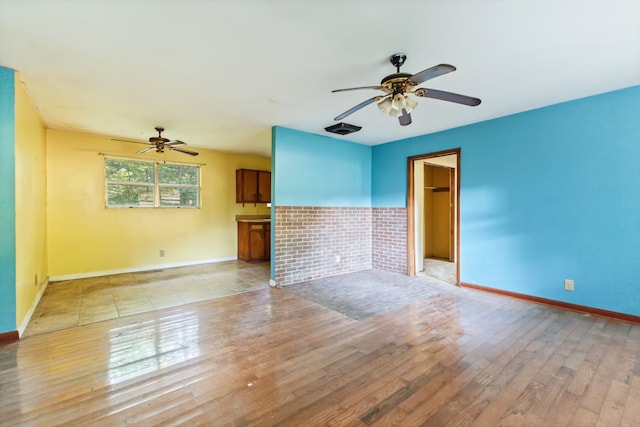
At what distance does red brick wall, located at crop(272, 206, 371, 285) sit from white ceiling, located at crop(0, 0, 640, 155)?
1821mm

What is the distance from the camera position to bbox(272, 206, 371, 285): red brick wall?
4654 mm

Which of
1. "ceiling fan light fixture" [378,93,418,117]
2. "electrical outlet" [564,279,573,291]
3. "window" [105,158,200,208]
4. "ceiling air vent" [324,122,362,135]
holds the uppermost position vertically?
"ceiling air vent" [324,122,362,135]

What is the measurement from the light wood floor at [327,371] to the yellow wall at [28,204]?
724 millimetres

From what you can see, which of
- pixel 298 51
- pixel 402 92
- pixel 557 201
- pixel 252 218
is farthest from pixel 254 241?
pixel 557 201

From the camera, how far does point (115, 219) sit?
5.41m

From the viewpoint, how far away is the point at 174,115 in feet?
13.3

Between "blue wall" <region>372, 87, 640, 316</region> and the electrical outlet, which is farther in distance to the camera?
the electrical outlet

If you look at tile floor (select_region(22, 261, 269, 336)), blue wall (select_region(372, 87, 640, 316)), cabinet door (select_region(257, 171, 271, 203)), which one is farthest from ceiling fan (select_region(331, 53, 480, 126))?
cabinet door (select_region(257, 171, 271, 203))

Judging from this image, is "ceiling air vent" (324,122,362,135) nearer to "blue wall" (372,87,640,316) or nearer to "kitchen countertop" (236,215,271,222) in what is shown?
"blue wall" (372,87,640,316)

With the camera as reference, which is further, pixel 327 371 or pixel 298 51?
pixel 298 51

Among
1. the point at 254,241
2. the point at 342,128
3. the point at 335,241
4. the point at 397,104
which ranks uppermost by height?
the point at 342,128

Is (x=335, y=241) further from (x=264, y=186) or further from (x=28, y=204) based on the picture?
(x=28, y=204)

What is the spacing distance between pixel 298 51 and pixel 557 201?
360 centimetres

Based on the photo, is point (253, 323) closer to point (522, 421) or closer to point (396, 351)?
point (396, 351)
